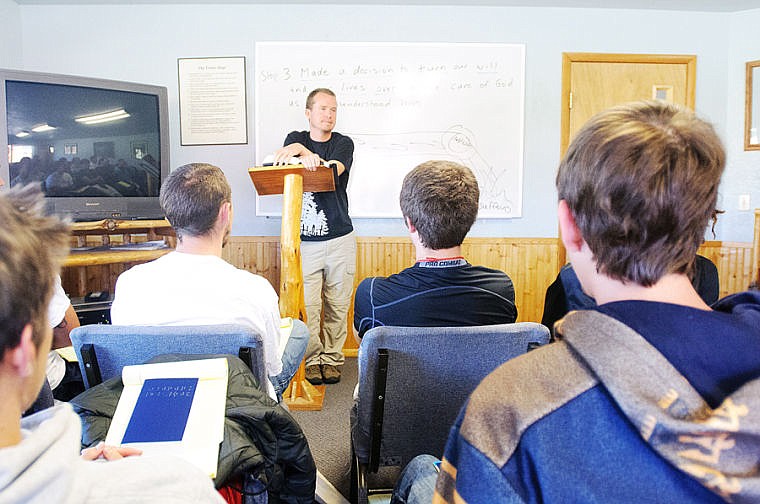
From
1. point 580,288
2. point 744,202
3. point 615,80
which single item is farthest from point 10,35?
point 744,202

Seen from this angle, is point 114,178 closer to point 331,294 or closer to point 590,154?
point 331,294

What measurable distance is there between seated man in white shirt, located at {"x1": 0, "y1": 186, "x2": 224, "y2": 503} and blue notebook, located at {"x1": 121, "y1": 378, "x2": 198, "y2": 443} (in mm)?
425

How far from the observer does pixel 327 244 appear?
11.3 ft

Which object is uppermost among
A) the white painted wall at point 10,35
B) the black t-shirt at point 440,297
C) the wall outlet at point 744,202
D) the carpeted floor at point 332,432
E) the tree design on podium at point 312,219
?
the white painted wall at point 10,35

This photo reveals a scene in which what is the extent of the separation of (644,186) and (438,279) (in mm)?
886

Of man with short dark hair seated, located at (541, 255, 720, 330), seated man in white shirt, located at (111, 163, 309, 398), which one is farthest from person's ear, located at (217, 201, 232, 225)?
man with short dark hair seated, located at (541, 255, 720, 330)

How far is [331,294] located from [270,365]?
1.86 meters

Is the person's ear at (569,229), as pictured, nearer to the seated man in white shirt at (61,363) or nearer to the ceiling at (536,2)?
the seated man in white shirt at (61,363)

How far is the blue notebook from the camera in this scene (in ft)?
3.35

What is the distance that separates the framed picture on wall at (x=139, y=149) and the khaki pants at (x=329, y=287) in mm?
1147

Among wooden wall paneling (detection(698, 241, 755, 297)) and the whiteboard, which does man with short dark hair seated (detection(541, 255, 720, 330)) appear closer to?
the whiteboard

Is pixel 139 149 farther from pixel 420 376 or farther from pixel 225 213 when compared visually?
pixel 420 376

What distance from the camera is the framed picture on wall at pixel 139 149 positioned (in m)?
3.38

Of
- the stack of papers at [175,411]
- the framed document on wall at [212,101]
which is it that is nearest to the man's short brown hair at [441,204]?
the stack of papers at [175,411]
